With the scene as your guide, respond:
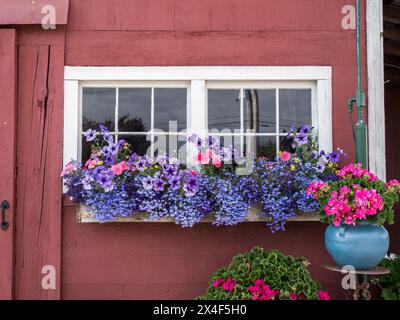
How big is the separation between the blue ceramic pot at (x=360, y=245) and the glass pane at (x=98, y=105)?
6.29ft

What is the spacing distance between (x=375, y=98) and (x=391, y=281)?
1.39 meters

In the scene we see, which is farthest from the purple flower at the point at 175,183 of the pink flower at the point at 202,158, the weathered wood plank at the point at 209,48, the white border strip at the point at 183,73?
the weathered wood plank at the point at 209,48

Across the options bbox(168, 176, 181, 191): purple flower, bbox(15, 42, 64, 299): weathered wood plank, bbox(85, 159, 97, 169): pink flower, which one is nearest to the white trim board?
bbox(168, 176, 181, 191): purple flower

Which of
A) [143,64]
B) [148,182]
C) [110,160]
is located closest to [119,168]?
[110,160]

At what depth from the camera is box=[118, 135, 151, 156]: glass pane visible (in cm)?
375

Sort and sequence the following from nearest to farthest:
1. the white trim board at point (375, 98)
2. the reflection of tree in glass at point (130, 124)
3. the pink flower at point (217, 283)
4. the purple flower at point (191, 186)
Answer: the pink flower at point (217, 283), the purple flower at point (191, 186), the white trim board at point (375, 98), the reflection of tree in glass at point (130, 124)

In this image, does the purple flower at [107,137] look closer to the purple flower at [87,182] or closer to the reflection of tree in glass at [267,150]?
the purple flower at [87,182]

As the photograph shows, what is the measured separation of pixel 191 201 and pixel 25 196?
4.31ft

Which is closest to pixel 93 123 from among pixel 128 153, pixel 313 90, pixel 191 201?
pixel 128 153

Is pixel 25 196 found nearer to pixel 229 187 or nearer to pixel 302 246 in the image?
pixel 229 187

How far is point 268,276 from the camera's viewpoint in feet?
10.2

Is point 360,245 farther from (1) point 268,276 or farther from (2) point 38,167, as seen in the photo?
(2) point 38,167

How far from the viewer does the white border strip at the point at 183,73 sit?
146 inches

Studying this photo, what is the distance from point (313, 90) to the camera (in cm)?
379
